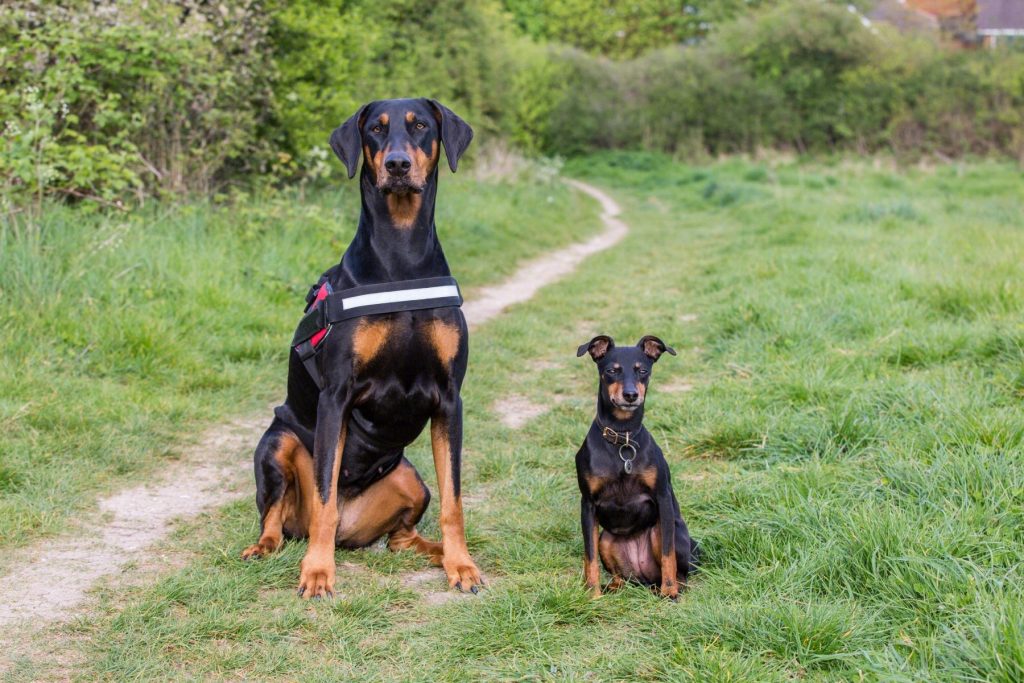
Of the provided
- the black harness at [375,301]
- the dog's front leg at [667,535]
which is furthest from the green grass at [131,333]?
the dog's front leg at [667,535]

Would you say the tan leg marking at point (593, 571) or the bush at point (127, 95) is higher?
the bush at point (127, 95)

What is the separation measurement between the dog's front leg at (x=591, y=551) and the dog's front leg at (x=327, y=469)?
3.00 feet

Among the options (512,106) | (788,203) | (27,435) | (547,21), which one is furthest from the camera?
(547,21)

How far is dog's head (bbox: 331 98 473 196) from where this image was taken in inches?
135

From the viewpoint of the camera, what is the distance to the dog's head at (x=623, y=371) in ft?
11.0

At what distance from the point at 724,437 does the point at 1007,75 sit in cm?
2437

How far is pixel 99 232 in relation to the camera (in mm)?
6387

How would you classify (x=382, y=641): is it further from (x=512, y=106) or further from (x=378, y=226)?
(x=512, y=106)

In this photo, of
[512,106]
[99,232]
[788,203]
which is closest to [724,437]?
[99,232]

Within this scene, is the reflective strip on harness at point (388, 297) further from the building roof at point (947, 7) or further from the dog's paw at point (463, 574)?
the building roof at point (947, 7)

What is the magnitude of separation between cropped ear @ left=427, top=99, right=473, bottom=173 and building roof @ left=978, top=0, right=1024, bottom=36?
122 feet

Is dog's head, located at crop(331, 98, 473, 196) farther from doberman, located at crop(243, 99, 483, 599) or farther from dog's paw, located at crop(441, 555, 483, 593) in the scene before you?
dog's paw, located at crop(441, 555, 483, 593)

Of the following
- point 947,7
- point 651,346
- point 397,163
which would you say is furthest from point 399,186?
point 947,7

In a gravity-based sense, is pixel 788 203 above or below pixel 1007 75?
below
